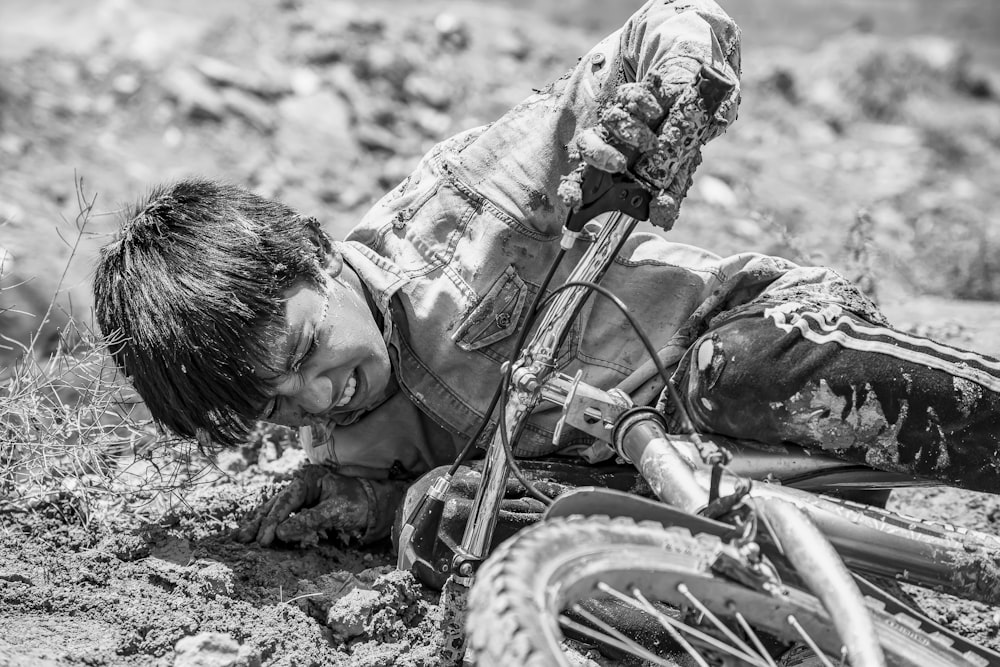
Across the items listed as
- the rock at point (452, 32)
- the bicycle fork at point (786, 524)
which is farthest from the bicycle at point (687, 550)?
the rock at point (452, 32)

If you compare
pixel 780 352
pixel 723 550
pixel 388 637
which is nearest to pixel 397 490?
pixel 388 637

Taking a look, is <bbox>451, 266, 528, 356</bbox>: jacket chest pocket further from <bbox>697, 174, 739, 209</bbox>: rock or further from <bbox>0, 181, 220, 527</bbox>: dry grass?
<bbox>697, 174, 739, 209</bbox>: rock

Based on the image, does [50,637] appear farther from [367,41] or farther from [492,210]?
[367,41]

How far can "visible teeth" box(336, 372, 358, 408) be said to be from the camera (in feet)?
6.61

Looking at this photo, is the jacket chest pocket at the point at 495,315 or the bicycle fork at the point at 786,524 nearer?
the bicycle fork at the point at 786,524

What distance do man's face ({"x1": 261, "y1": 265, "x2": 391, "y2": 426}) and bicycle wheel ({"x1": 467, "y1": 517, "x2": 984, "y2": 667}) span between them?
0.80 m

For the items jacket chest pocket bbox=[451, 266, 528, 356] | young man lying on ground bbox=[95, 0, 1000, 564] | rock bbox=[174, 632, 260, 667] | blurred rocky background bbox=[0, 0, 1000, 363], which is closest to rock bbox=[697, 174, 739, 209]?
blurred rocky background bbox=[0, 0, 1000, 363]

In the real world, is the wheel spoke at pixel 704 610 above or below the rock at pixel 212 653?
above

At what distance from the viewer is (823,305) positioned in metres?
1.83

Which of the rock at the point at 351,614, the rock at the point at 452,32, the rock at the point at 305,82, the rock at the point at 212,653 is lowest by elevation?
the rock at the point at 351,614

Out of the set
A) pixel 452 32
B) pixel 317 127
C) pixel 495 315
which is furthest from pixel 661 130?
pixel 452 32

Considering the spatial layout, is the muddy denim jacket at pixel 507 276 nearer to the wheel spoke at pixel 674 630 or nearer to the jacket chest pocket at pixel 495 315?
the jacket chest pocket at pixel 495 315

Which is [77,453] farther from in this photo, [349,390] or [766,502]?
[766,502]

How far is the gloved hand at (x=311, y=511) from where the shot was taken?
2.10 m
